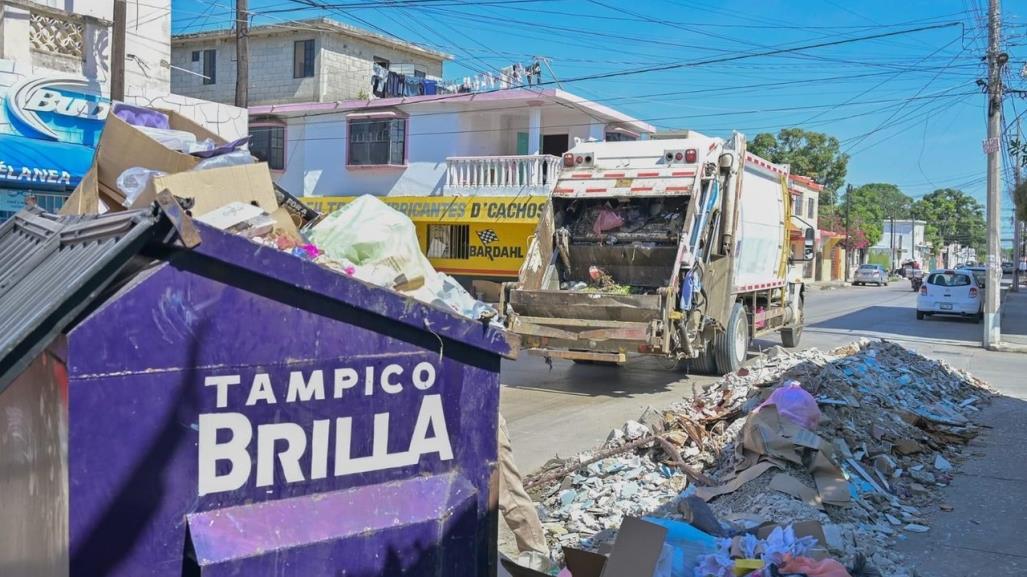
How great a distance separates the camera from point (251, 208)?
117 inches

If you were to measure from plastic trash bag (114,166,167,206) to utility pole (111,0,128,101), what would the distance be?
32.1 feet

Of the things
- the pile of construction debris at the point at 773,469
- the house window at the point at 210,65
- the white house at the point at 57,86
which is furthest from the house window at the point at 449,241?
the pile of construction debris at the point at 773,469

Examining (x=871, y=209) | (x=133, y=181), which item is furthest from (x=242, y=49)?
(x=871, y=209)

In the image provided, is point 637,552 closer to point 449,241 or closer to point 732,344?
point 732,344

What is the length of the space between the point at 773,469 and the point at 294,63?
25076 mm

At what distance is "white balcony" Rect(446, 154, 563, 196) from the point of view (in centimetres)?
2128

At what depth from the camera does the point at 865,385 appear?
7887 millimetres

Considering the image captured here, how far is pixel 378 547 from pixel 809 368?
609cm

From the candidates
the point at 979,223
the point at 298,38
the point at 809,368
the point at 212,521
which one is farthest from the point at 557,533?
the point at 979,223

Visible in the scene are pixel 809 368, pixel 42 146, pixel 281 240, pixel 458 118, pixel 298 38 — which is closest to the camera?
pixel 281 240

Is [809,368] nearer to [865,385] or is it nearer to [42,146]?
[865,385]

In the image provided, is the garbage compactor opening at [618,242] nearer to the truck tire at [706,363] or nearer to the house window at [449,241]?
the truck tire at [706,363]

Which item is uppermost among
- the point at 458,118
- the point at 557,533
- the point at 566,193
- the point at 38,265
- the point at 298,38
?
the point at 298,38

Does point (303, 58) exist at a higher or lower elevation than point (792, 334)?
higher
